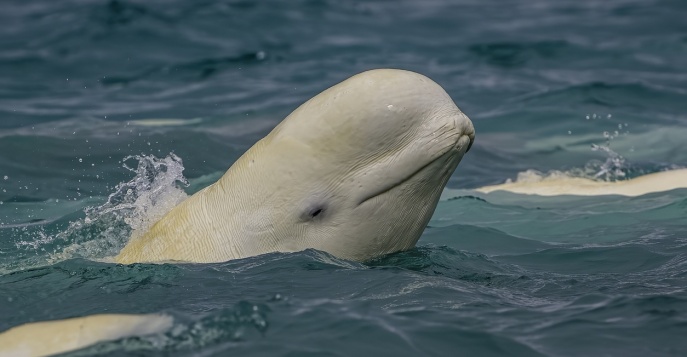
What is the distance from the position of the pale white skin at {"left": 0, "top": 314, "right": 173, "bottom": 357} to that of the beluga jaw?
4.36ft

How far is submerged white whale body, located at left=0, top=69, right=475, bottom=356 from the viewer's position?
22.0 feet

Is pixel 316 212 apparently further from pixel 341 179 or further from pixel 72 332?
pixel 72 332

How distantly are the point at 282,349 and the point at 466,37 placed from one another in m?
17.4

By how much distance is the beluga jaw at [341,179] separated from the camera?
22.0 ft

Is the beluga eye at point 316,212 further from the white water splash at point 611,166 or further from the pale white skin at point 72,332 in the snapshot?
the white water splash at point 611,166

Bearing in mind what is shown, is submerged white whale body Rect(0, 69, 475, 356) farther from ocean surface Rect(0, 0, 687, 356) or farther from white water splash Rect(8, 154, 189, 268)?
white water splash Rect(8, 154, 189, 268)

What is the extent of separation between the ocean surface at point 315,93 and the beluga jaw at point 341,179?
184 millimetres

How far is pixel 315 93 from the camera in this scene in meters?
17.8

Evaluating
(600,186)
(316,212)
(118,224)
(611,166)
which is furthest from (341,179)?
(611,166)

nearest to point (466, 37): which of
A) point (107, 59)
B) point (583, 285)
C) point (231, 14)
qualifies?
point (231, 14)

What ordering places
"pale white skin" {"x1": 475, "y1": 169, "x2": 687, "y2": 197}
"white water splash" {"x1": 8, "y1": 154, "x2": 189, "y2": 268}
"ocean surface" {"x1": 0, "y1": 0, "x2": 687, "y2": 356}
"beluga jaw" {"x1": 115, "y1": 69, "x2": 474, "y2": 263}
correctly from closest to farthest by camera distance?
"ocean surface" {"x1": 0, "y1": 0, "x2": 687, "y2": 356} → "beluga jaw" {"x1": 115, "y1": 69, "x2": 474, "y2": 263} → "white water splash" {"x1": 8, "y1": 154, "x2": 189, "y2": 268} → "pale white skin" {"x1": 475, "y1": 169, "x2": 687, "y2": 197}

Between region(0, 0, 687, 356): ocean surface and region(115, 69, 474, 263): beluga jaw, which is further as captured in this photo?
region(115, 69, 474, 263): beluga jaw

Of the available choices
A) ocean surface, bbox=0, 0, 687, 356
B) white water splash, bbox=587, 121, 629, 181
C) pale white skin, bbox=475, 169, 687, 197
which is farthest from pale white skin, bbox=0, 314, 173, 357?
white water splash, bbox=587, 121, 629, 181

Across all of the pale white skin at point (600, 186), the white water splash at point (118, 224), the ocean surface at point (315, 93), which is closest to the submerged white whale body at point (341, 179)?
the ocean surface at point (315, 93)
